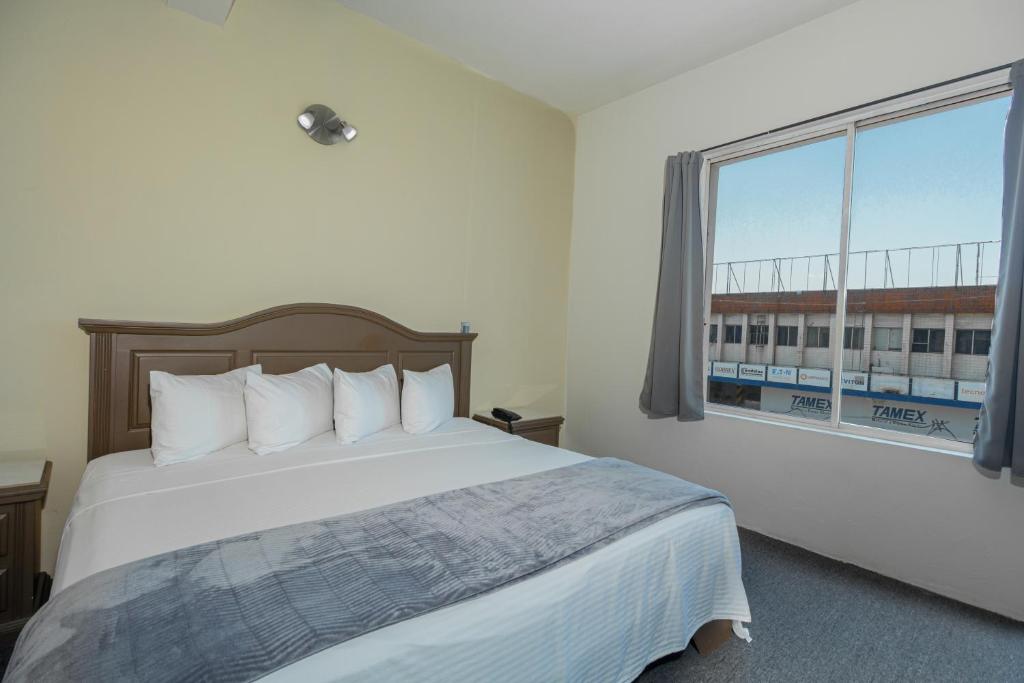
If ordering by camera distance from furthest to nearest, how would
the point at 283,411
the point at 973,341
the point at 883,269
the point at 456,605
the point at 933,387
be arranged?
the point at 883,269
the point at 933,387
the point at 973,341
the point at 283,411
the point at 456,605

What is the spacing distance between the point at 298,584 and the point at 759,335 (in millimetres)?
3048

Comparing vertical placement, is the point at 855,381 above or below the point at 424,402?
above

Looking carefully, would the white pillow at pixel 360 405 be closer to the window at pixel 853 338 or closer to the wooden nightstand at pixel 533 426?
the wooden nightstand at pixel 533 426

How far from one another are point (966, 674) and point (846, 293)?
5.77 ft

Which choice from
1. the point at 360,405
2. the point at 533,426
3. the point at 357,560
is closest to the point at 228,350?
the point at 360,405

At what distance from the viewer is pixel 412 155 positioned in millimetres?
3184

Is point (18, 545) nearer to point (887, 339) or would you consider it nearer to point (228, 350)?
point (228, 350)

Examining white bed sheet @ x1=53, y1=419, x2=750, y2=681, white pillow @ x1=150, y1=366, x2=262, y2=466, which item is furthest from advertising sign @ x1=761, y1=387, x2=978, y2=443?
white pillow @ x1=150, y1=366, x2=262, y2=466

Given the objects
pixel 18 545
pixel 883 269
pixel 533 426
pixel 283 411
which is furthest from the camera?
pixel 533 426

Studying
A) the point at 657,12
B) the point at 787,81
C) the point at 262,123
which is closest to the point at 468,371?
the point at 262,123

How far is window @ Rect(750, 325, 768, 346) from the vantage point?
10.4 ft

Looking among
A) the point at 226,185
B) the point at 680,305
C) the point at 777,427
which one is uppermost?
the point at 226,185

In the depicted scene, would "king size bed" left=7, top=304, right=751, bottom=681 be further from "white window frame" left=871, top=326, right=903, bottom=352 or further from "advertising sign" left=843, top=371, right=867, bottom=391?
"white window frame" left=871, top=326, right=903, bottom=352

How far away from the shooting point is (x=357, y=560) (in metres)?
1.26
